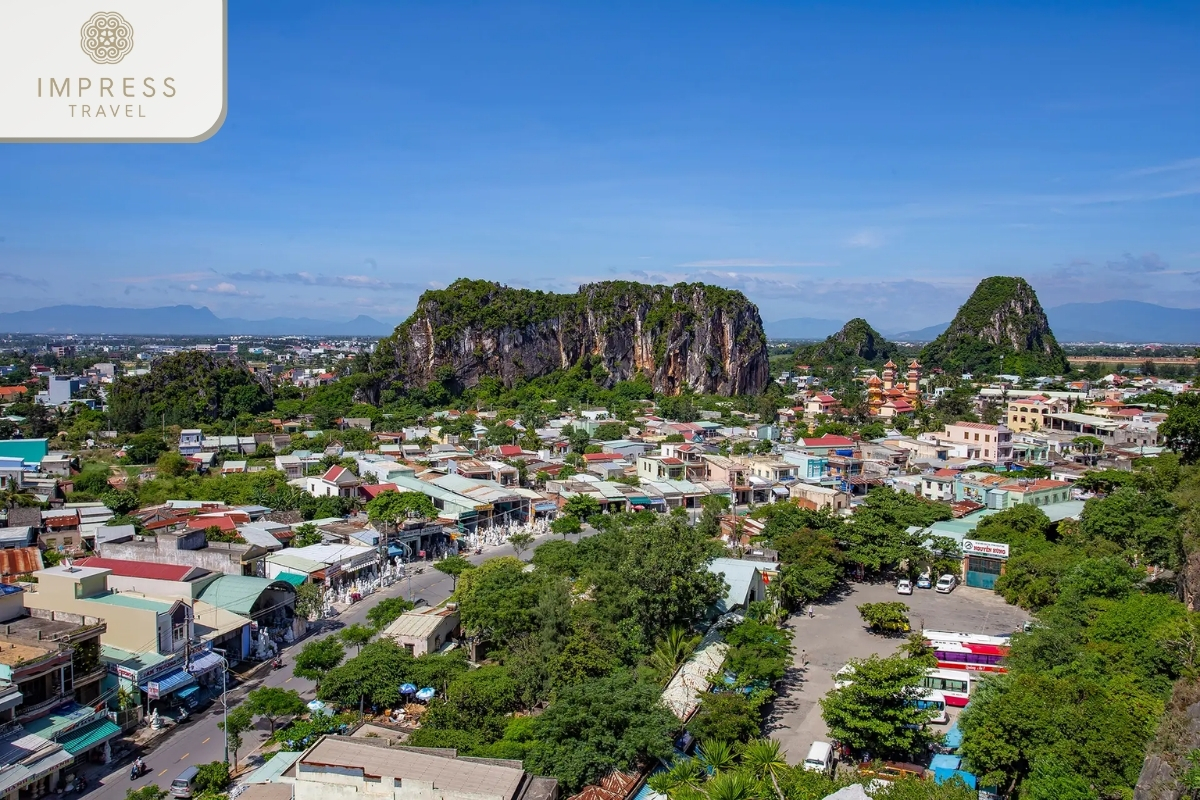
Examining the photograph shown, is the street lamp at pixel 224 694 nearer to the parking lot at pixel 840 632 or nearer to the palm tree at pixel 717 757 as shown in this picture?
the palm tree at pixel 717 757

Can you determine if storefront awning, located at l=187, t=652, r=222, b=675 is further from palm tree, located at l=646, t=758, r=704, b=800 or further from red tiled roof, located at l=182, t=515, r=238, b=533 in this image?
palm tree, located at l=646, t=758, r=704, b=800

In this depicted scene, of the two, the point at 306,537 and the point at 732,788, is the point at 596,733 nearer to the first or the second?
the point at 732,788

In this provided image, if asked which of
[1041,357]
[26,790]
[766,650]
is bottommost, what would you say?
[26,790]

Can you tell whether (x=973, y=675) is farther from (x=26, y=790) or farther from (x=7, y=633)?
(x=7, y=633)

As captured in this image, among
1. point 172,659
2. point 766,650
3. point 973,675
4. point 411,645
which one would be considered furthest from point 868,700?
point 172,659

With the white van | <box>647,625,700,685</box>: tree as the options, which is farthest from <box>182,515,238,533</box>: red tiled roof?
the white van

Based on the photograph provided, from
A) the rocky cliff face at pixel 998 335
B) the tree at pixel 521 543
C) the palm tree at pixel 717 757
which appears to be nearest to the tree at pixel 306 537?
the tree at pixel 521 543

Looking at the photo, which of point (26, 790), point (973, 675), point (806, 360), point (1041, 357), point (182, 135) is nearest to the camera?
point (182, 135)

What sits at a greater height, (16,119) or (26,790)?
(16,119)
